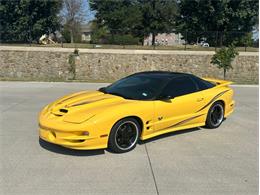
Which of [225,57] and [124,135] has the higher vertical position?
[225,57]

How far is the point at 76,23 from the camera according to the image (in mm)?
50688

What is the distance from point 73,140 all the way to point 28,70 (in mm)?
19735

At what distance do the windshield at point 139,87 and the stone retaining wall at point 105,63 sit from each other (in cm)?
1644

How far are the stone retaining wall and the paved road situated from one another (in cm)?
1651

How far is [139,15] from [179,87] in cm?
4069

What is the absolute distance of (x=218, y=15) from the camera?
126 feet

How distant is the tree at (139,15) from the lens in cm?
4491

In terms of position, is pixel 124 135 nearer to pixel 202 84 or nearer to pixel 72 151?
pixel 72 151

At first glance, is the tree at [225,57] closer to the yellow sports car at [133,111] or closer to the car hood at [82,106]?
the yellow sports car at [133,111]

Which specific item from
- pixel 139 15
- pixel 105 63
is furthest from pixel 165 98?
pixel 139 15

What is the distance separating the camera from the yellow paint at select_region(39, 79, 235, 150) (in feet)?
16.5

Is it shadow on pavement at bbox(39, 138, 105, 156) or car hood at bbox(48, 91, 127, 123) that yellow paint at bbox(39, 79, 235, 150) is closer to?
car hood at bbox(48, 91, 127, 123)

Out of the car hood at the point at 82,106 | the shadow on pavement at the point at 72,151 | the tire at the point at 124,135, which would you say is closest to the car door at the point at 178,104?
the tire at the point at 124,135

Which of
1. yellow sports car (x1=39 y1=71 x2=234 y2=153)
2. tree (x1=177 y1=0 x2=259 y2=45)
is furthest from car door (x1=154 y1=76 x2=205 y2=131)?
tree (x1=177 y1=0 x2=259 y2=45)
